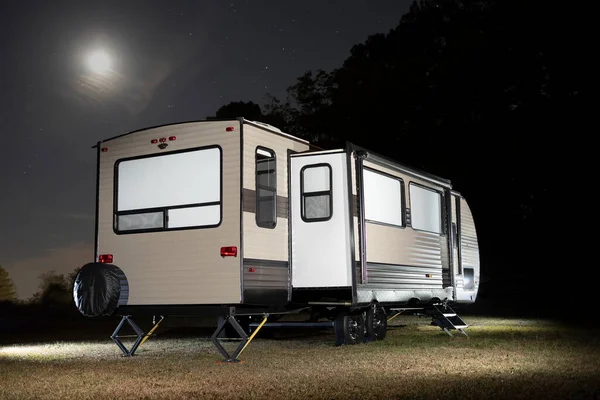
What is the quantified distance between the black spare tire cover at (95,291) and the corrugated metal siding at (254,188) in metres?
1.96

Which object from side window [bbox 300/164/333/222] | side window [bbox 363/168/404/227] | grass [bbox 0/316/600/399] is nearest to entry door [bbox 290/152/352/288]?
side window [bbox 300/164/333/222]

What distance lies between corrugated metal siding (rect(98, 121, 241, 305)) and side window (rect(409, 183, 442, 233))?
4.54m

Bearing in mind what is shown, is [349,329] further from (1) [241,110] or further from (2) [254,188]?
(1) [241,110]

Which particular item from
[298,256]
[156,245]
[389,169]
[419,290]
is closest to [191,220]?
[156,245]

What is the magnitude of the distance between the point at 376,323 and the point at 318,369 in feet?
13.4

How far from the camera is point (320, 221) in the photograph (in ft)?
36.9

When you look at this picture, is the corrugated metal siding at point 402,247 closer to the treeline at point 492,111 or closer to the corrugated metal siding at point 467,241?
the corrugated metal siding at point 467,241

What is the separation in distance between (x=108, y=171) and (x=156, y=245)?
61.1 inches

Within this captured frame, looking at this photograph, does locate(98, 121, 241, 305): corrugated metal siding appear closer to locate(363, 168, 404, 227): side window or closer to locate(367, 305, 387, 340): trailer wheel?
locate(363, 168, 404, 227): side window

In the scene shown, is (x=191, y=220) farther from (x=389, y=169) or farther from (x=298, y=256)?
(x=389, y=169)

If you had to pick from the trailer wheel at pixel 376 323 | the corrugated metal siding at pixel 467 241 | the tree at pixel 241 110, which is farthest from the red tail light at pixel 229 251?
the tree at pixel 241 110

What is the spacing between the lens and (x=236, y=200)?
998 cm

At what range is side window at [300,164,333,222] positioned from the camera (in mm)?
11367

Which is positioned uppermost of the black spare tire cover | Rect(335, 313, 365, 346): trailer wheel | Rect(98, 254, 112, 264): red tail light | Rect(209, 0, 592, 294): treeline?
Rect(209, 0, 592, 294): treeline
